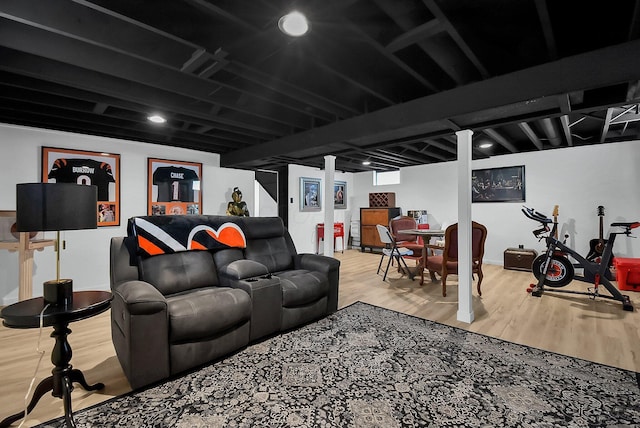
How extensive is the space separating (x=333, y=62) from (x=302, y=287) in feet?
6.89

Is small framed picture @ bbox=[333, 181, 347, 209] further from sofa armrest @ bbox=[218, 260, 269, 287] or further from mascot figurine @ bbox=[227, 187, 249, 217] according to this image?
sofa armrest @ bbox=[218, 260, 269, 287]

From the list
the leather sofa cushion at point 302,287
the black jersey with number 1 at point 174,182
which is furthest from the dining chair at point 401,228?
the black jersey with number 1 at point 174,182

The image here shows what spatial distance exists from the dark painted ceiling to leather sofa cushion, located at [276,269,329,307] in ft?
6.05

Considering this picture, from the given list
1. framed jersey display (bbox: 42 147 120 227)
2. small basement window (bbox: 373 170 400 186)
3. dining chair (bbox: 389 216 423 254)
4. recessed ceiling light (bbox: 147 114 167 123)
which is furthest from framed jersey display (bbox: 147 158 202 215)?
small basement window (bbox: 373 170 400 186)

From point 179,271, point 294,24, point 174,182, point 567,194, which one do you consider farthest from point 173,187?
point 567,194

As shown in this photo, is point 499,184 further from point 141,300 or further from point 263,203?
point 141,300

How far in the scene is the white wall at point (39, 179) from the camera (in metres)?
3.62

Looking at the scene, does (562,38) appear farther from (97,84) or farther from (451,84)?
(97,84)

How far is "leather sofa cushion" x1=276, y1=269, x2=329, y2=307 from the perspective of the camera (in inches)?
109

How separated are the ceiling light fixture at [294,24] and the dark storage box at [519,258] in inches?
221

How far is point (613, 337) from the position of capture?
2682 mm

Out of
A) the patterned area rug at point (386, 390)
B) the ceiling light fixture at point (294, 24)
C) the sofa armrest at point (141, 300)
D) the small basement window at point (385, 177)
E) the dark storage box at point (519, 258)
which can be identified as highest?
the ceiling light fixture at point (294, 24)

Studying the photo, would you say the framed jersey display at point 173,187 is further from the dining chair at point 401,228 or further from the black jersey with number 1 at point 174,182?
the dining chair at point 401,228

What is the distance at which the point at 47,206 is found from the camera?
156 centimetres
